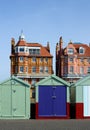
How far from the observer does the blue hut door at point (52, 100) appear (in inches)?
1113

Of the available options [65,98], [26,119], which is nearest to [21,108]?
[26,119]

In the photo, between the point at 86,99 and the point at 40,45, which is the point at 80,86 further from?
the point at 40,45

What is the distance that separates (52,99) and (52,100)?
0.23 ft

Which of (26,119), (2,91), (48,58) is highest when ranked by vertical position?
(48,58)

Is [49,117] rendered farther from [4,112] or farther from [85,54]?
[85,54]

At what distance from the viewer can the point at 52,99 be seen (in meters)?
28.4

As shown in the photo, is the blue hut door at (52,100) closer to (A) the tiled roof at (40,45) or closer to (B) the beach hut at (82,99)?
(B) the beach hut at (82,99)

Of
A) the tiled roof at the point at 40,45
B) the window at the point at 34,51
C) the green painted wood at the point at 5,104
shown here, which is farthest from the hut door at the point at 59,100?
the window at the point at 34,51

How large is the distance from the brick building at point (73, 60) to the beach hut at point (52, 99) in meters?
56.2

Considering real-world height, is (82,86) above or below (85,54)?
below

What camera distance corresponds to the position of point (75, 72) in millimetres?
86188

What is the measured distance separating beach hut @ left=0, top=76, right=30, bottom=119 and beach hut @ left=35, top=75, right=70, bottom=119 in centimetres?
84

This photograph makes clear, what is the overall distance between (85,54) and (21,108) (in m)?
61.3

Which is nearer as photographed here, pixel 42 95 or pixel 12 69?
pixel 42 95
